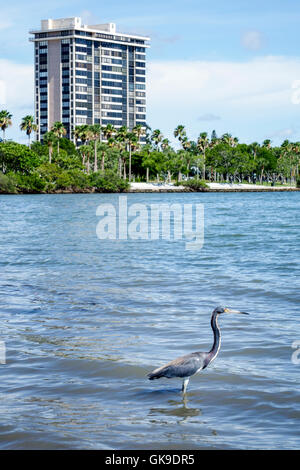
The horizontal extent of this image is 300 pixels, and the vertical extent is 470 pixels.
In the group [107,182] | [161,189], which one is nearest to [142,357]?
[107,182]

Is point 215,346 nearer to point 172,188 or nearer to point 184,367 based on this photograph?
point 184,367

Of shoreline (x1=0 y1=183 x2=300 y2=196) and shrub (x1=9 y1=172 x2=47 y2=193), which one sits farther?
shoreline (x1=0 y1=183 x2=300 y2=196)

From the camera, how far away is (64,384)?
9914mm

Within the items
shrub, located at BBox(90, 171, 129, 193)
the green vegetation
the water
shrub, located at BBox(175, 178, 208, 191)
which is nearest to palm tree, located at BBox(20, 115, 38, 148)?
the green vegetation

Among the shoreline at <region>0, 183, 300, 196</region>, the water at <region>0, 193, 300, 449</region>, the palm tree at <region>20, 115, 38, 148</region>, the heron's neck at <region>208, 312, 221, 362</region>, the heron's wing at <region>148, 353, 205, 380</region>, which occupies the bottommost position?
the water at <region>0, 193, 300, 449</region>

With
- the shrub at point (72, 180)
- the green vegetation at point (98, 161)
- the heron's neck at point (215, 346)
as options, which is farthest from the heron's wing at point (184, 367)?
the shrub at point (72, 180)

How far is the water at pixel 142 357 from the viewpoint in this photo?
8039mm

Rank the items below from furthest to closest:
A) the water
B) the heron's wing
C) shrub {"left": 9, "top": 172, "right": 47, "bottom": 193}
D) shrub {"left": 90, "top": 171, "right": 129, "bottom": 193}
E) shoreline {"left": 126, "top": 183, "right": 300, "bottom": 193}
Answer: shoreline {"left": 126, "top": 183, "right": 300, "bottom": 193}, shrub {"left": 90, "top": 171, "right": 129, "bottom": 193}, shrub {"left": 9, "top": 172, "right": 47, "bottom": 193}, the heron's wing, the water

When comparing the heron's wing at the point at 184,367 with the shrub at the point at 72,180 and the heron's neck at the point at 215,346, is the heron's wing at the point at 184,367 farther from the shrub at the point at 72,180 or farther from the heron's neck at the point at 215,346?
the shrub at the point at 72,180

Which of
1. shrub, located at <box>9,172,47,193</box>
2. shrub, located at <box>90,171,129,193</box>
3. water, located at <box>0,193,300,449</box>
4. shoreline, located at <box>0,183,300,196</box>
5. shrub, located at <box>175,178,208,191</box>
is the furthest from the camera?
shrub, located at <box>175,178,208,191</box>

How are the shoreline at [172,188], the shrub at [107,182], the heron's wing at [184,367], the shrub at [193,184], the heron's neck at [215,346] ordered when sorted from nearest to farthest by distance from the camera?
the heron's wing at [184,367] < the heron's neck at [215,346] < the shrub at [107,182] < the shoreline at [172,188] < the shrub at [193,184]

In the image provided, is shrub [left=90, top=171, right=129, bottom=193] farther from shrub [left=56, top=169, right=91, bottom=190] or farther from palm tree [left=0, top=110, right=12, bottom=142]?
palm tree [left=0, top=110, right=12, bottom=142]

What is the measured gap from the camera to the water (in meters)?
8.04
